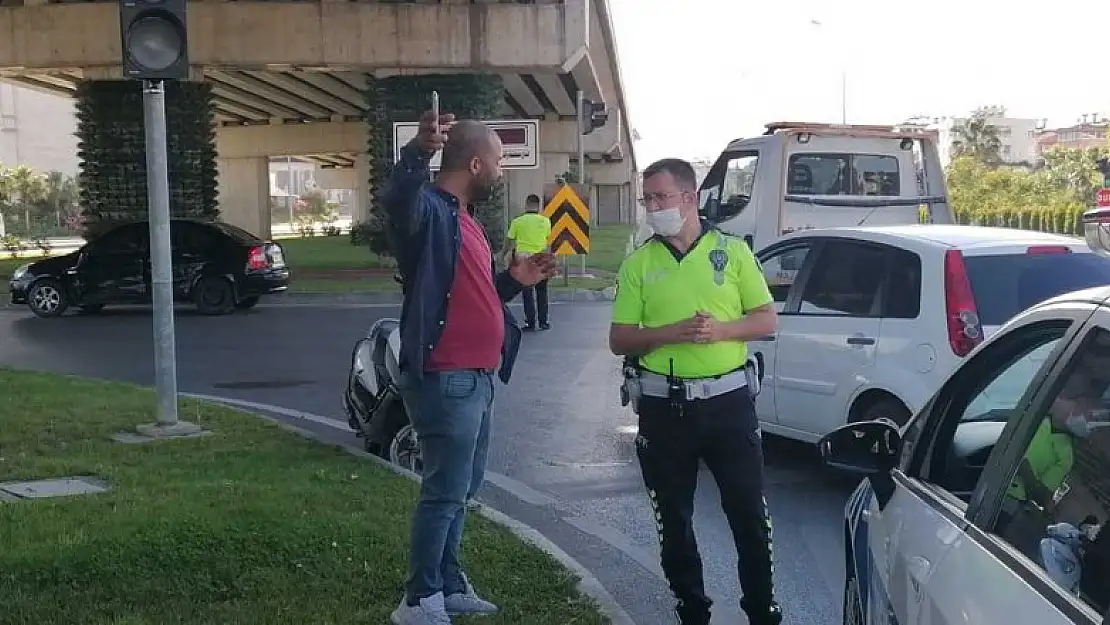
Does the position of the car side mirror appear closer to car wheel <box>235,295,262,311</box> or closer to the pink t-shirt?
the pink t-shirt

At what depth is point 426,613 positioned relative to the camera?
178 inches

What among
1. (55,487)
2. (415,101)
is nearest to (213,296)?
(415,101)

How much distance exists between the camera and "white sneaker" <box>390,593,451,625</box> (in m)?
4.52

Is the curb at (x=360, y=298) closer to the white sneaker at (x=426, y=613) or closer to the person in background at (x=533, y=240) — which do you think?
the person in background at (x=533, y=240)

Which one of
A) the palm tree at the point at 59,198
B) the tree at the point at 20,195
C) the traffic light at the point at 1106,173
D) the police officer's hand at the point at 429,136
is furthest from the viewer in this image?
the palm tree at the point at 59,198

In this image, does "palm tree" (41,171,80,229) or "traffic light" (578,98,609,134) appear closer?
"traffic light" (578,98,609,134)

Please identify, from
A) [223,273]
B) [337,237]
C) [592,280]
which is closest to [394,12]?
[592,280]

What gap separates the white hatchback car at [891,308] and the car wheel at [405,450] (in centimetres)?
228

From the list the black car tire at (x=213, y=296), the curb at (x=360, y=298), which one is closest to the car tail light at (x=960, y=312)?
the curb at (x=360, y=298)

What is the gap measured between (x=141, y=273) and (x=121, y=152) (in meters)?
8.20

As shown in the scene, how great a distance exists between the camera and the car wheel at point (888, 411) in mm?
7027

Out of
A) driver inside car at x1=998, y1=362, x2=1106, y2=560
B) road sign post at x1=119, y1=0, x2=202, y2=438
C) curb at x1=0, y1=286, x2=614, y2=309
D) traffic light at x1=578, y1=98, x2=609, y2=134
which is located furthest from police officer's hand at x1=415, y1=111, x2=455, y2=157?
traffic light at x1=578, y1=98, x2=609, y2=134

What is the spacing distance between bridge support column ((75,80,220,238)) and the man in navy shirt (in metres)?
22.9

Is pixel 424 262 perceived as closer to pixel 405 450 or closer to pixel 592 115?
pixel 405 450
